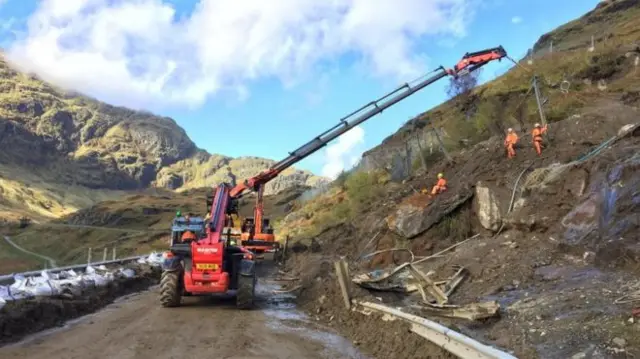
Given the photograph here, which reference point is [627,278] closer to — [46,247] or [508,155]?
[508,155]

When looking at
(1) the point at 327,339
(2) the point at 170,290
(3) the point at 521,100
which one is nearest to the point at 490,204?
(1) the point at 327,339

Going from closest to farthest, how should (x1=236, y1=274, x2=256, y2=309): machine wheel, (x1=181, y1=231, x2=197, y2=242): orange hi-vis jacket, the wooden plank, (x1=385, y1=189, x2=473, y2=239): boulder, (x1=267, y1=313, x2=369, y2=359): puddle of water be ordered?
(x1=267, y1=313, x2=369, y2=359): puddle of water < the wooden plank < (x1=236, y1=274, x2=256, y2=309): machine wheel < (x1=181, y1=231, x2=197, y2=242): orange hi-vis jacket < (x1=385, y1=189, x2=473, y2=239): boulder

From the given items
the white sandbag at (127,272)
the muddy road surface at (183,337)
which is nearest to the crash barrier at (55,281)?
the white sandbag at (127,272)

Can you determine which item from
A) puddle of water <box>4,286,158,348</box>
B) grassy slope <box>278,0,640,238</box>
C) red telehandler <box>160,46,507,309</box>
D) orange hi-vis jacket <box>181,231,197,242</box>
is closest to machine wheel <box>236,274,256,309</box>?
red telehandler <box>160,46,507,309</box>

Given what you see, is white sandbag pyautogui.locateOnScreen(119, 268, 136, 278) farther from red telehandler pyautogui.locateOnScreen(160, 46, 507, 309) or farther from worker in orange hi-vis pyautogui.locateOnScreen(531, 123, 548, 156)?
worker in orange hi-vis pyautogui.locateOnScreen(531, 123, 548, 156)

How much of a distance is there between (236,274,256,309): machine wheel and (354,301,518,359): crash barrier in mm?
5048

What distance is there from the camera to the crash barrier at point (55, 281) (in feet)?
38.8

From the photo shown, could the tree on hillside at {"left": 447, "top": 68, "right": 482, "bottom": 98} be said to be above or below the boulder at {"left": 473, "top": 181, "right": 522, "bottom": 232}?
above

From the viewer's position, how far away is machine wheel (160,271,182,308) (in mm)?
14836

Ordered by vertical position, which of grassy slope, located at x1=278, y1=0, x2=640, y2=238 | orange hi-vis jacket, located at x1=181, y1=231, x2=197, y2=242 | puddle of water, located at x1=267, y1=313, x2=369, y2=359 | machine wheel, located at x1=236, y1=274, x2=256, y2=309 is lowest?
puddle of water, located at x1=267, y1=313, x2=369, y2=359

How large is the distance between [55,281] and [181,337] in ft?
15.6

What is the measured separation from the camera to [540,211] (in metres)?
14.7

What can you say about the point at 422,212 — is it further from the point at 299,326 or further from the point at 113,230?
the point at 113,230

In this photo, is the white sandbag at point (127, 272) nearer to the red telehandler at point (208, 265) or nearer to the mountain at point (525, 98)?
the red telehandler at point (208, 265)
